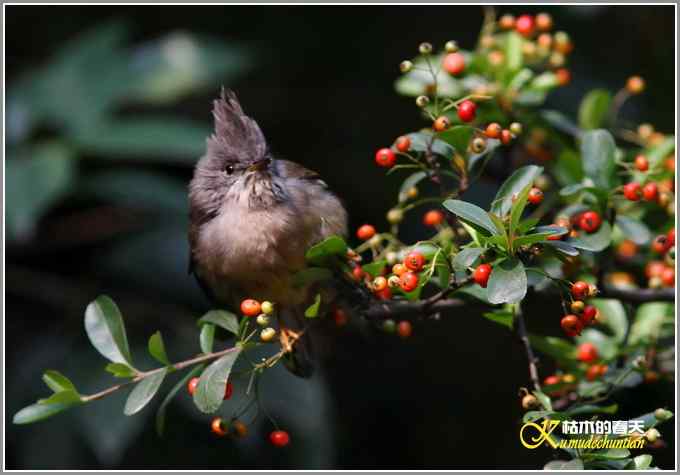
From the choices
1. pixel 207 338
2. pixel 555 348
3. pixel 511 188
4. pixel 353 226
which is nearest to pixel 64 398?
pixel 207 338

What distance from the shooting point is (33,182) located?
434cm

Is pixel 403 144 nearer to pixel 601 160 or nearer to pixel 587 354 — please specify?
pixel 601 160

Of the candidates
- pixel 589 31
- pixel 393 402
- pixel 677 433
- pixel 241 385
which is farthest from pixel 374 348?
pixel 677 433

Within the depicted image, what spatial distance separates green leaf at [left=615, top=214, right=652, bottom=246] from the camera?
2689mm

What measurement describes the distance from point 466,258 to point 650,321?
1.15m

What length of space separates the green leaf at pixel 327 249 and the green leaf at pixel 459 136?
1.30ft

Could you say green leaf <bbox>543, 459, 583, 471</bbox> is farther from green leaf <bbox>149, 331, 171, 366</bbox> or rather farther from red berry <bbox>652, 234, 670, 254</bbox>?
green leaf <bbox>149, 331, 171, 366</bbox>

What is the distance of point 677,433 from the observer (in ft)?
8.19

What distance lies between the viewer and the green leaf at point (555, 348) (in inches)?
109

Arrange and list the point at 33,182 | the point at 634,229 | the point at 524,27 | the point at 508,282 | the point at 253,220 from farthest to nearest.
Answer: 1. the point at 33,182
2. the point at 524,27
3. the point at 253,220
4. the point at 634,229
5. the point at 508,282

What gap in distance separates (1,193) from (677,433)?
9.77 feet

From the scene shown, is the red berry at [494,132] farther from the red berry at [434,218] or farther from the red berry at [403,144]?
the red berry at [434,218]

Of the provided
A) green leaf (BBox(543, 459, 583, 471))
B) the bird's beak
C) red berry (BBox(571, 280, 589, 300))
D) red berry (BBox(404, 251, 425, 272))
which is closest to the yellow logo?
green leaf (BBox(543, 459, 583, 471))

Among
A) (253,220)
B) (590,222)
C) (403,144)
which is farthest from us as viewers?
(253,220)
